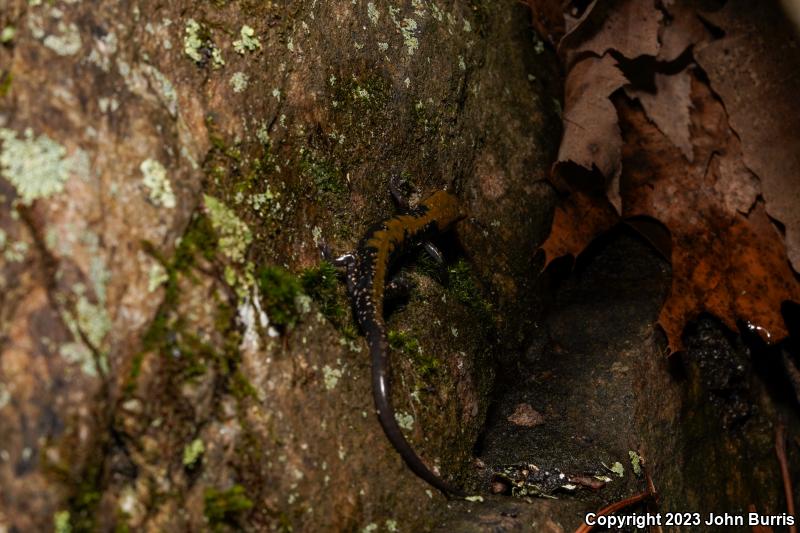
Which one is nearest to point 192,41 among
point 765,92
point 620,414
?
point 620,414

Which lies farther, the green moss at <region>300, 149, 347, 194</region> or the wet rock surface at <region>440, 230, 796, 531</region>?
the wet rock surface at <region>440, 230, 796, 531</region>

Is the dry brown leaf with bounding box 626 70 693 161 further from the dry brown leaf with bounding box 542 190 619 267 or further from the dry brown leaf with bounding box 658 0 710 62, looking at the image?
the dry brown leaf with bounding box 542 190 619 267

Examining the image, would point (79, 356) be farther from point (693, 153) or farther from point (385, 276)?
point (693, 153)

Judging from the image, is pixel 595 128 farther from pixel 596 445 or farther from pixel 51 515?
pixel 51 515

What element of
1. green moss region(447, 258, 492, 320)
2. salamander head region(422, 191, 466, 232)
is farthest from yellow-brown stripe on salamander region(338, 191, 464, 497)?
green moss region(447, 258, 492, 320)

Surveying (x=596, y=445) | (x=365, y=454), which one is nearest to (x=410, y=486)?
(x=365, y=454)

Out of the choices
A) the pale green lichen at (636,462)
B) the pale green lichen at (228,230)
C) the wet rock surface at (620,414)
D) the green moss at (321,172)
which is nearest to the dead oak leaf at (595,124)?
the wet rock surface at (620,414)
